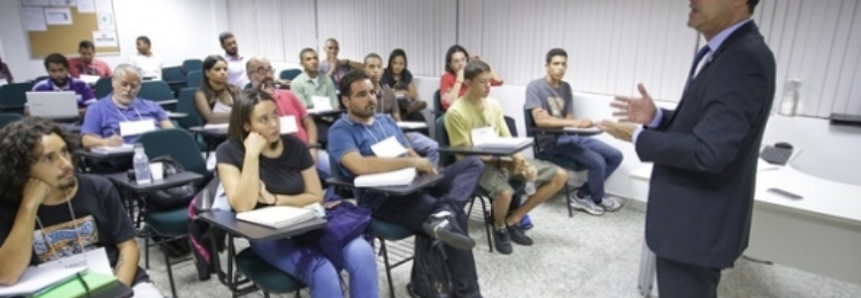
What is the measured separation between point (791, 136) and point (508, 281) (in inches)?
85.8

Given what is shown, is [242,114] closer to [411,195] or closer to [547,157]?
[411,195]

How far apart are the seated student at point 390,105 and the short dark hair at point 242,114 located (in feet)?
4.37

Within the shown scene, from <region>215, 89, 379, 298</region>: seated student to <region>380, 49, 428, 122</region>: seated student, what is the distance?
8.44ft

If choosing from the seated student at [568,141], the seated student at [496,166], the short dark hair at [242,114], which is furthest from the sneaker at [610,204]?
the short dark hair at [242,114]

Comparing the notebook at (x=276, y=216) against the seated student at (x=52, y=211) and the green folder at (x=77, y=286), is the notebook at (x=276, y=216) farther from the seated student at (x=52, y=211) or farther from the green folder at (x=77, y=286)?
the green folder at (x=77, y=286)

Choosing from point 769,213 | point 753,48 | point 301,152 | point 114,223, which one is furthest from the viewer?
point 301,152

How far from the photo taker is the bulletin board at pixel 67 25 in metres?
6.57

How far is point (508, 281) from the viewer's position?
2752 mm

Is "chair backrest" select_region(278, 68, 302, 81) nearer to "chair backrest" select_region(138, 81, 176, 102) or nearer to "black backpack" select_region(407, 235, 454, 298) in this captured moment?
"chair backrest" select_region(138, 81, 176, 102)

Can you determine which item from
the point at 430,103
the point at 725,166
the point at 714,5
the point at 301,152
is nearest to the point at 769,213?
the point at 725,166

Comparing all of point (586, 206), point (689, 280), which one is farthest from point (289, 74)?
point (689, 280)

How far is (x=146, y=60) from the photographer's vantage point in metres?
7.11

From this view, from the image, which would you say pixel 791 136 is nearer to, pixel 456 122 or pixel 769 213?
pixel 769 213

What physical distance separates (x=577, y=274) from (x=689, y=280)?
129 centimetres
